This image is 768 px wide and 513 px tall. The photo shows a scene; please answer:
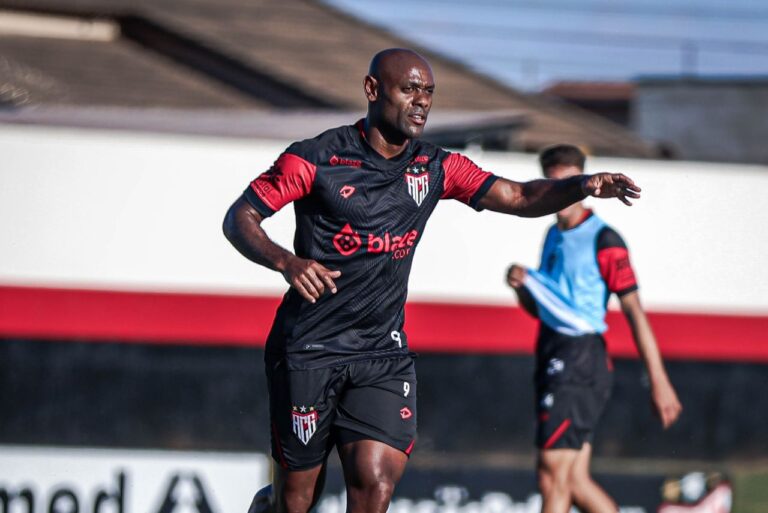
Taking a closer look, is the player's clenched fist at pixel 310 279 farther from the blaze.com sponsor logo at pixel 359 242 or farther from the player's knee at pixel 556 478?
the player's knee at pixel 556 478

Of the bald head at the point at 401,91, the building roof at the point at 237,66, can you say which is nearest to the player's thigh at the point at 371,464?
the bald head at the point at 401,91

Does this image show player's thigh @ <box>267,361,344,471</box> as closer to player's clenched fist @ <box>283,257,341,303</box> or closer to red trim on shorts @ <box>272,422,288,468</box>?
red trim on shorts @ <box>272,422,288,468</box>

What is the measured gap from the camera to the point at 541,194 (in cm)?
512

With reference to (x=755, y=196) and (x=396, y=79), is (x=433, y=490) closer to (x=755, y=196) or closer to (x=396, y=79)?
(x=755, y=196)

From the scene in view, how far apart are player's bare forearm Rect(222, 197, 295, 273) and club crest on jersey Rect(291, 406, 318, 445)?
0.62 m

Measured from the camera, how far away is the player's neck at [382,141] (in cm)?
495

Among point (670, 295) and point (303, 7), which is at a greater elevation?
point (303, 7)

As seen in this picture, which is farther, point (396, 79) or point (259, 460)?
point (259, 460)

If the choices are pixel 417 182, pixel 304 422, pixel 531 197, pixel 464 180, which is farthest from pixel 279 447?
pixel 531 197

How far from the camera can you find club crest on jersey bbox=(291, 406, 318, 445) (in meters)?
4.99

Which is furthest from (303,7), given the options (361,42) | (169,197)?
(169,197)

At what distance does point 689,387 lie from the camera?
9117mm

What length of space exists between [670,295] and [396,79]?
4.56 meters

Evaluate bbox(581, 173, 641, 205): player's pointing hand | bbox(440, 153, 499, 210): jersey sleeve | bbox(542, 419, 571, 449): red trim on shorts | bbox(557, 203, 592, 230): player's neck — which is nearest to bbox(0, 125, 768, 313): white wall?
bbox(557, 203, 592, 230): player's neck
